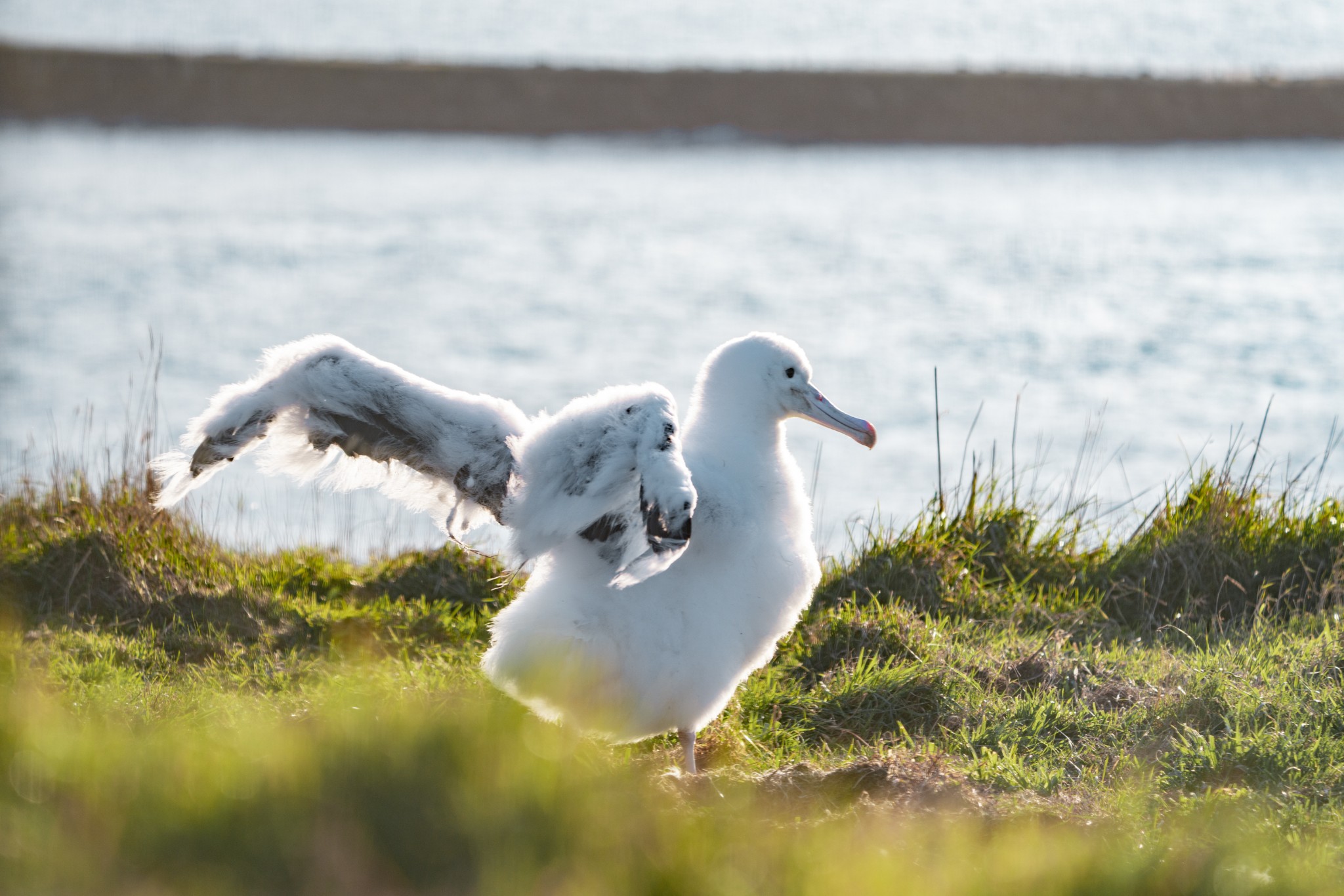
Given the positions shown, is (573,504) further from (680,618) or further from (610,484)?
(680,618)

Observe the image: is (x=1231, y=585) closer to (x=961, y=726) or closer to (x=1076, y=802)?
(x=961, y=726)

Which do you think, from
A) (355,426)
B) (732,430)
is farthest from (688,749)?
(355,426)

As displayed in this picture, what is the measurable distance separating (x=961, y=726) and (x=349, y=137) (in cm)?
2721

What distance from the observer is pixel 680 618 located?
166 inches

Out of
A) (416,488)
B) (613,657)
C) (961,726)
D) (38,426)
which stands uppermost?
(416,488)

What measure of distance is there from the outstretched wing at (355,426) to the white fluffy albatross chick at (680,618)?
1.26 feet

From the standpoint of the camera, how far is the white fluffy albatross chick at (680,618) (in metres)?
4.12

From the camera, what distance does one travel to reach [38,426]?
1095 centimetres

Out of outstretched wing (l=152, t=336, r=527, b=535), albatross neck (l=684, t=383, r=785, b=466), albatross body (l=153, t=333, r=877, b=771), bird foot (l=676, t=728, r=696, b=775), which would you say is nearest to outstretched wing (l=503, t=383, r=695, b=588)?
albatross body (l=153, t=333, r=877, b=771)

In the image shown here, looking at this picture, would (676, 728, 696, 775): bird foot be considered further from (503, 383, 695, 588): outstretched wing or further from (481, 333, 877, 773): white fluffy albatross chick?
(503, 383, 695, 588): outstretched wing

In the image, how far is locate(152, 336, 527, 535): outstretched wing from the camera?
425cm

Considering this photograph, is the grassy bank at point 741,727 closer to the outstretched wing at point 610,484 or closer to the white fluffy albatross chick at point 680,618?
the white fluffy albatross chick at point 680,618

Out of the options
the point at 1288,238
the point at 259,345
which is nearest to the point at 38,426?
the point at 259,345

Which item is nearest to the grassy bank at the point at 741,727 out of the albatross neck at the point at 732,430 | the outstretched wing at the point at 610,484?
the outstretched wing at the point at 610,484
